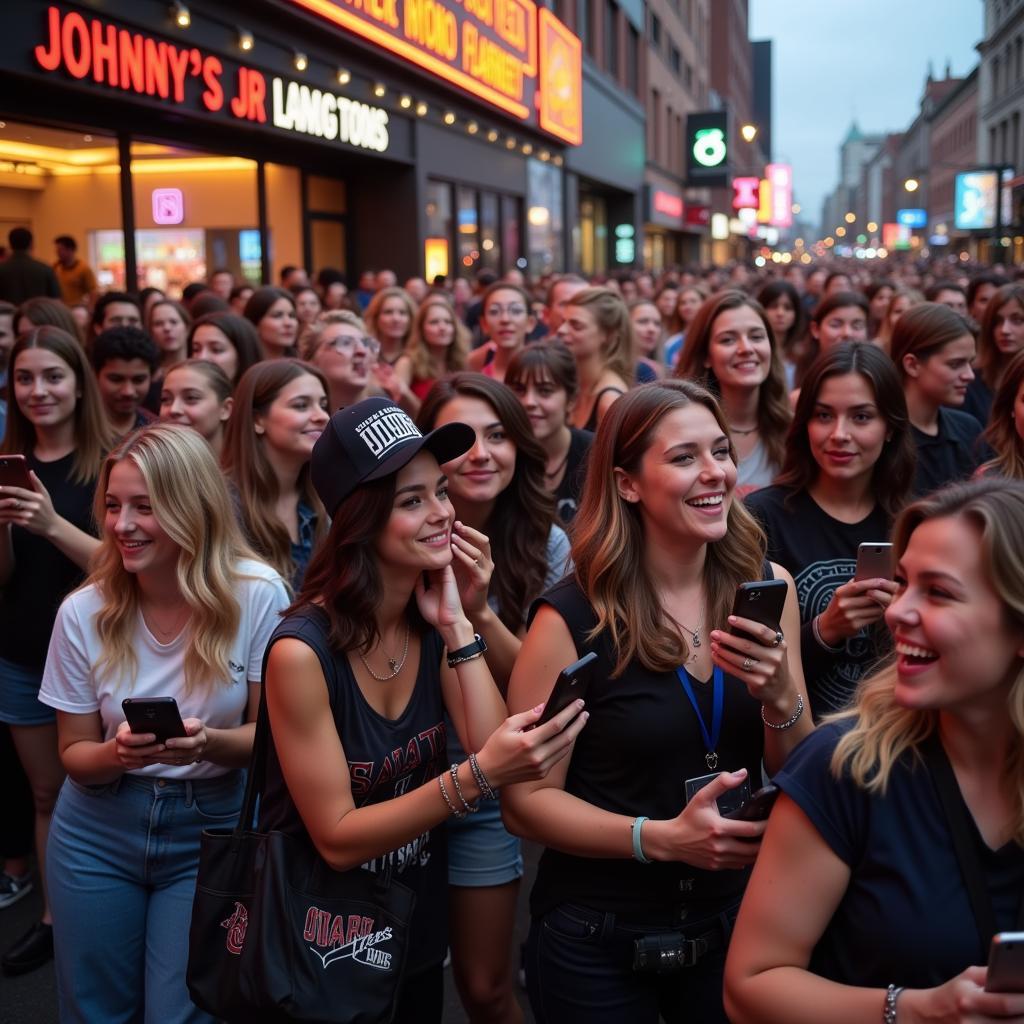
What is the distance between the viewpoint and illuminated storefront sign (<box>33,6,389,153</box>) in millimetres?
9539

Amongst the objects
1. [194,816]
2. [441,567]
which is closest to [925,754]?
[441,567]

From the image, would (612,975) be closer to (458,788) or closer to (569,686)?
(458,788)

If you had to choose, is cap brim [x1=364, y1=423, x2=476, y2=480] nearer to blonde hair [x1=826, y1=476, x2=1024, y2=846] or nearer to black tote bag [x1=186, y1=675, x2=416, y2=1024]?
black tote bag [x1=186, y1=675, x2=416, y2=1024]

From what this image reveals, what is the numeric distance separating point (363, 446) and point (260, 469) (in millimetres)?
1949

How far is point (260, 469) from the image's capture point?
4734mm

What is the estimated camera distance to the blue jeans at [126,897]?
124 inches

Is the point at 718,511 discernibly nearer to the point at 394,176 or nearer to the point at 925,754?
the point at 925,754

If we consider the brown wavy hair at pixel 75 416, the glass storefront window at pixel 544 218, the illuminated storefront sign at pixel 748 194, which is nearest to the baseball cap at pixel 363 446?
the brown wavy hair at pixel 75 416

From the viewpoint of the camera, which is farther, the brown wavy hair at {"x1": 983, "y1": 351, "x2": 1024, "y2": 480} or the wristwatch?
the brown wavy hair at {"x1": 983, "y1": 351, "x2": 1024, "y2": 480}

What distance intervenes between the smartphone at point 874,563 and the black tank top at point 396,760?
4.01ft

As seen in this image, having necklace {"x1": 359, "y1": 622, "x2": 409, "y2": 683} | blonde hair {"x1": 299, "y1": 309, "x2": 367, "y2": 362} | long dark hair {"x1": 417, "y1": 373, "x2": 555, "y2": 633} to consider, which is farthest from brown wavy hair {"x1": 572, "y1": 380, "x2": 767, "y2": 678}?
blonde hair {"x1": 299, "y1": 309, "x2": 367, "y2": 362}

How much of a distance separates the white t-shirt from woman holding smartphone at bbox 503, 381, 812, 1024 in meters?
0.95

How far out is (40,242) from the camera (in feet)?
39.1

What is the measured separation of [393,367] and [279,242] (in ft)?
28.5
